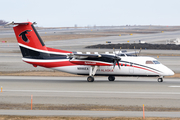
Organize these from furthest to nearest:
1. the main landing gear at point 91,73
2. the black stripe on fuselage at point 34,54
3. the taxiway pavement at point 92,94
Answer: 1. the black stripe on fuselage at point 34,54
2. the main landing gear at point 91,73
3. the taxiway pavement at point 92,94

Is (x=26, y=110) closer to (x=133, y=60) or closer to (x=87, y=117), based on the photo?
(x=87, y=117)

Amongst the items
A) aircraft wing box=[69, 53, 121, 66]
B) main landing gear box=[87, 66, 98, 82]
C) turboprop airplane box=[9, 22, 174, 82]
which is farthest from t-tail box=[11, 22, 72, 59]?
main landing gear box=[87, 66, 98, 82]

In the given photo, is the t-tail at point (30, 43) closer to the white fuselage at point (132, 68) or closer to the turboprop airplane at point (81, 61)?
the turboprop airplane at point (81, 61)

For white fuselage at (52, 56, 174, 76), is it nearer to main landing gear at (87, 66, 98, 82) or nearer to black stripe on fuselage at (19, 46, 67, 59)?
main landing gear at (87, 66, 98, 82)

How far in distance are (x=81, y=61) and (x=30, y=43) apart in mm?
5826

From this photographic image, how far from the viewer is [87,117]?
48.1ft

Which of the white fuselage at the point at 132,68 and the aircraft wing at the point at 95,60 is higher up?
the aircraft wing at the point at 95,60

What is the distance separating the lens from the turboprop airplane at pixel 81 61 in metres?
28.6

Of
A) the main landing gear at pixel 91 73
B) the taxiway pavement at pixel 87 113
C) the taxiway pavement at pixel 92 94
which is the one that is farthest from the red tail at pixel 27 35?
the taxiway pavement at pixel 87 113

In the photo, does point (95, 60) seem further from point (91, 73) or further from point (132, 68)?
point (132, 68)

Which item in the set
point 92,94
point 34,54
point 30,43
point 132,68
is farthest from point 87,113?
point 30,43

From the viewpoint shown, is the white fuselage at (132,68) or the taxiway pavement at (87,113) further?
the white fuselage at (132,68)

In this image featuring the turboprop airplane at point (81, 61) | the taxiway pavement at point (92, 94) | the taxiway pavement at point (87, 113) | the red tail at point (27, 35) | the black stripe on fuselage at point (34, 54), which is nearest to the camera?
the taxiway pavement at point (87, 113)

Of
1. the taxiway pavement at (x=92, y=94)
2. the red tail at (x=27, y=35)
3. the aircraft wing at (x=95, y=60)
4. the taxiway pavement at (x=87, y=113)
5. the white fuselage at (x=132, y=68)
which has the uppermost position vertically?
the red tail at (x=27, y=35)
